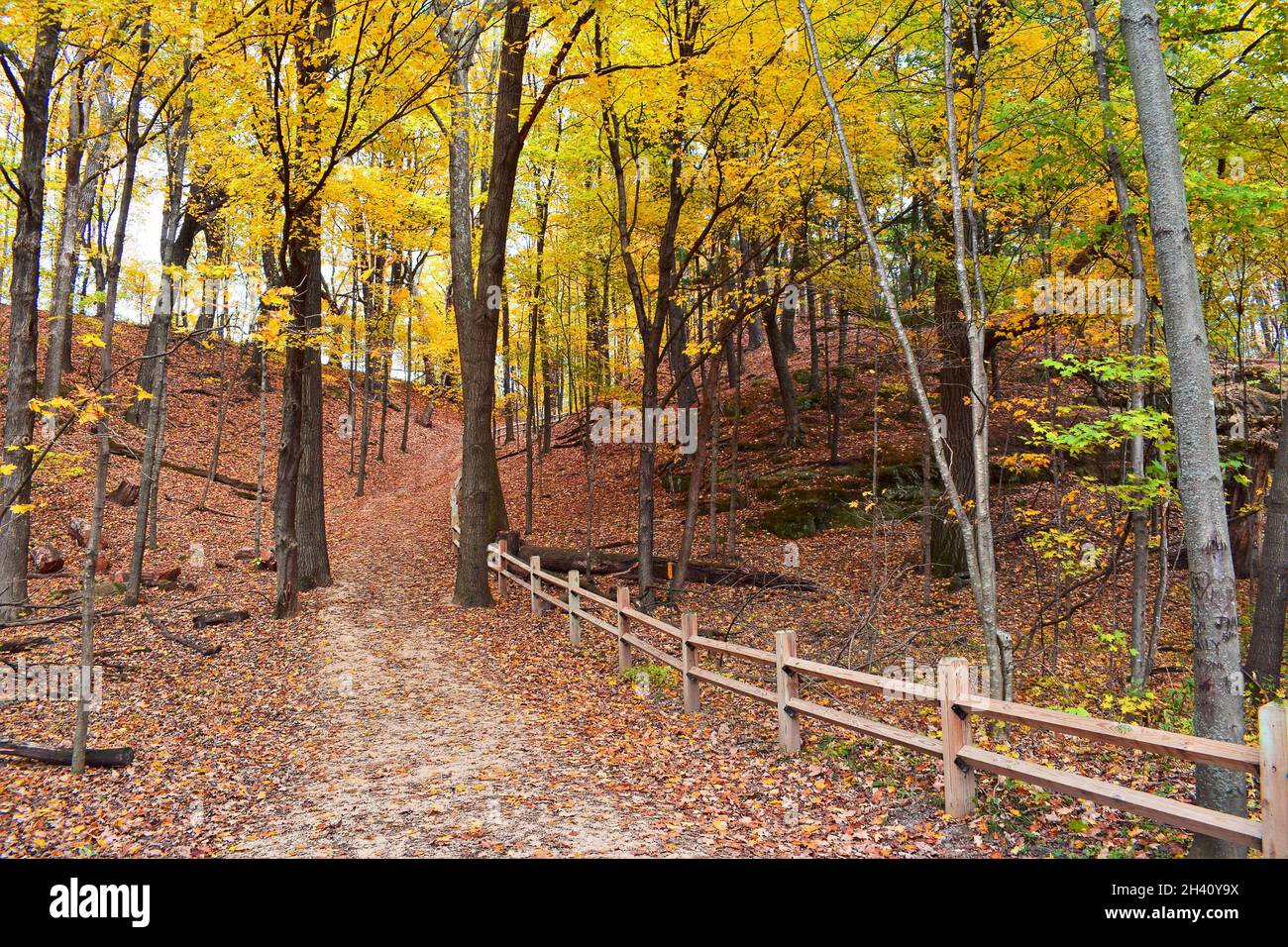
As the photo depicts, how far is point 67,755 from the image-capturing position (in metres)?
6.45

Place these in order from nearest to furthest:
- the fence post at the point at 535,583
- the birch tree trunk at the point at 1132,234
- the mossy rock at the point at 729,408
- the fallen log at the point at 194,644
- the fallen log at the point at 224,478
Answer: the birch tree trunk at the point at 1132,234 < the fallen log at the point at 194,644 < the fence post at the point at 535,583 < the fallen log at the point at 224,478 < the mossy rock at the point at 729,408

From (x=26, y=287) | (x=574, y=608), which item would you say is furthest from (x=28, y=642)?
(x=574, y=608)

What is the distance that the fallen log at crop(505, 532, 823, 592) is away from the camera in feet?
48.0

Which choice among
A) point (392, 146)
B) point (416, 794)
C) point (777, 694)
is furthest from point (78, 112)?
point (777, 694)

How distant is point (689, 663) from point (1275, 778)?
17.0ft

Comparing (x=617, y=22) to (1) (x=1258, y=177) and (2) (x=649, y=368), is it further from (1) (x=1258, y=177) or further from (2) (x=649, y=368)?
(1) (x=1258, y=177)

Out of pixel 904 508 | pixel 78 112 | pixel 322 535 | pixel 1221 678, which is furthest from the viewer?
pixel 904 508

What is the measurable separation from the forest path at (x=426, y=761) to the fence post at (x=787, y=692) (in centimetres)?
172

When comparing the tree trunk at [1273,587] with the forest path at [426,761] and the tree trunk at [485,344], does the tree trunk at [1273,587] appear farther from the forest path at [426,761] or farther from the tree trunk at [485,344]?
the tree trunk at [485,344]

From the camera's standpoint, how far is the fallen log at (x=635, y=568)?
575 inches

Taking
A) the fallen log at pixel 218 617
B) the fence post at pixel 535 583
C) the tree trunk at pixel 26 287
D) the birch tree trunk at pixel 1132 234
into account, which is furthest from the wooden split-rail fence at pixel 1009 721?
the tree trunk at pixel 26 287

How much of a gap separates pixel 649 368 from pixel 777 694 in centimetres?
698

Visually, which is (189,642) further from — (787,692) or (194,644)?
(787,692)

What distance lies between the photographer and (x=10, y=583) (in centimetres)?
982
